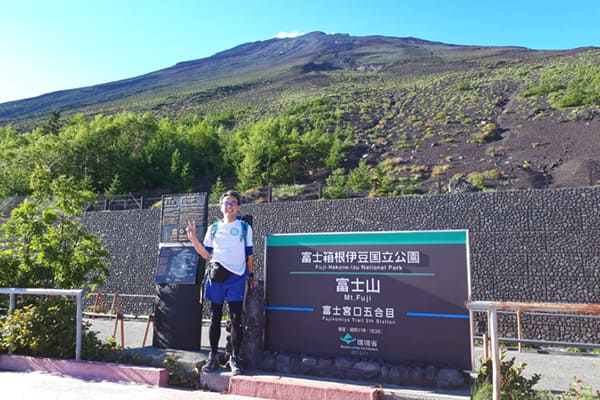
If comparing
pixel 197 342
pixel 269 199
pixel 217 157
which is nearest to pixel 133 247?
pixel 269 199

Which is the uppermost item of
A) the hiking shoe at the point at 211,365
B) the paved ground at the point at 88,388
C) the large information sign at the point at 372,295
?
the large information sign at the point at 372,295

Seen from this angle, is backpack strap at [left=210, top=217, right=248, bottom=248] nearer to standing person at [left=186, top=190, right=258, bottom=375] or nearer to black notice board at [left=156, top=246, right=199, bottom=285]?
standing person at [left=186, top=190, right=258, bottom=375]

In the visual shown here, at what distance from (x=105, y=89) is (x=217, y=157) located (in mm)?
79583

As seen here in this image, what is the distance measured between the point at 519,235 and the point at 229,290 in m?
8.80

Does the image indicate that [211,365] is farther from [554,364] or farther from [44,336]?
[554,364]

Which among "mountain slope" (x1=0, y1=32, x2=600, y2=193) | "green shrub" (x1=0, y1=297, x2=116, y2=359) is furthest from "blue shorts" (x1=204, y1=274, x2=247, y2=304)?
"mountain slope" (x1=0, y1=32, x2=600, y2=193)

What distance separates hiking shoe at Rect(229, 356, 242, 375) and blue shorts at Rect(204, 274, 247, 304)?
1.71 ft

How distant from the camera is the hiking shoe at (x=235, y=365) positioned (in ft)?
13.4

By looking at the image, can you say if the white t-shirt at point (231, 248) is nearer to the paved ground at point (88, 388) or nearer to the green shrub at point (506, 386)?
the paved ground at point (88, 388)

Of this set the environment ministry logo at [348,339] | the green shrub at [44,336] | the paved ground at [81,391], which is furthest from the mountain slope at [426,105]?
the paved ground at [81,391]

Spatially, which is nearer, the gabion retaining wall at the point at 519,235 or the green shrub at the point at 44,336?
the green shrub at the point at 44,336

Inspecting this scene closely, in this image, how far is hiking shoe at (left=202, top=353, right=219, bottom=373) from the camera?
13.6ft

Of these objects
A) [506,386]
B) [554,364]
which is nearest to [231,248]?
[506,386]

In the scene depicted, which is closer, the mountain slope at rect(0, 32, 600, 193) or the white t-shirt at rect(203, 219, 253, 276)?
the white t-shirt at rect(203, 219, 253, 276)
